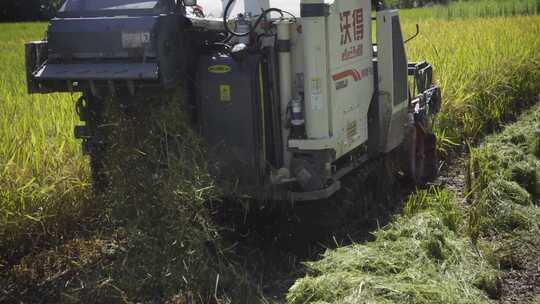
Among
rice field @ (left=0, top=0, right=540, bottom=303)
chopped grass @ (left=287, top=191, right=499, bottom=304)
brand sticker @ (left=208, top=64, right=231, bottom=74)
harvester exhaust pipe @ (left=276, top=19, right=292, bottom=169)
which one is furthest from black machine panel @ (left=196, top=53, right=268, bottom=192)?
chopped grass @ (left=287, top=191, right=499, bottom=304)

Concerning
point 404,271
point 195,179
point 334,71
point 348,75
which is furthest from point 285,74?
point 404,271

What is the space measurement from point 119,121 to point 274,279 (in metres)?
1.47

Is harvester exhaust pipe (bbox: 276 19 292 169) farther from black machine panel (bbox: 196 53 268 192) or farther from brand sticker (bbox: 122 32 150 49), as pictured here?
brand sticker (bbox: 122 32 150 49)

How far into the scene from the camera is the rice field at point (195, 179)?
15.5 ft

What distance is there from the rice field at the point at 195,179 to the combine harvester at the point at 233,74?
0.35m

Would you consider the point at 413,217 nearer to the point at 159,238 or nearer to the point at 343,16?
the point at 343,16

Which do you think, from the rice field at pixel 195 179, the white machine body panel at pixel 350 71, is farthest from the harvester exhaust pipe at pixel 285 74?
the rice field at pixel 195 179

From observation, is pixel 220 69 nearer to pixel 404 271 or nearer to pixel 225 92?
pixel 225 92

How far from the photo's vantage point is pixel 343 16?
5316 millimetres

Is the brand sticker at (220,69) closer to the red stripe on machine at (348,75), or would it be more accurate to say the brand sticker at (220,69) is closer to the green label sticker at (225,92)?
the green label sticker at (225,92)

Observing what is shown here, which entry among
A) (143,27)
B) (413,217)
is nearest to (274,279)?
(413,217)

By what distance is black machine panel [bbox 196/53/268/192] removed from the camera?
494cm

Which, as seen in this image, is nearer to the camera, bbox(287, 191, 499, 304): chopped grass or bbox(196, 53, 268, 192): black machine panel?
bbox(287, 191, 499, 304): chopped grass

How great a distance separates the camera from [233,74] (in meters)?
4.95
